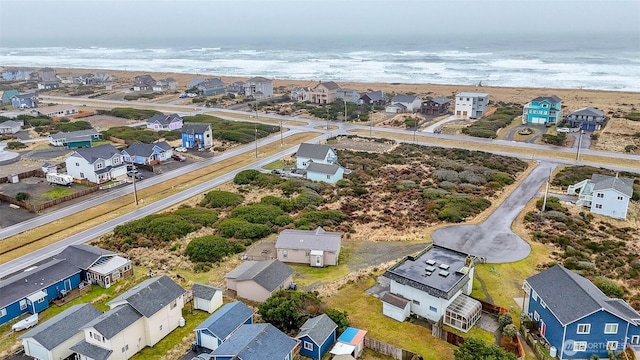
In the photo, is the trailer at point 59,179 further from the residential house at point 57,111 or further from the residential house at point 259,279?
the residential house at point 57,111

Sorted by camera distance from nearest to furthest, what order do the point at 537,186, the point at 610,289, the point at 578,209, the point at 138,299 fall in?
the point at 138,299 < the point at 610,289 < the point at 578,209 < the point at 537,186

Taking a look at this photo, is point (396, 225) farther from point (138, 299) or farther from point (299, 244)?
point (138, 299)

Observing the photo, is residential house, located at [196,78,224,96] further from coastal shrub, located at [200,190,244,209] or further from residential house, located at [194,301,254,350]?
residential house, located at [194,301,254,350]

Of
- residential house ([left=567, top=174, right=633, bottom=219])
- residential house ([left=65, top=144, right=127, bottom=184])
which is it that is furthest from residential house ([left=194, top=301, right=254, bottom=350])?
residential house ([left=567, top=174, right=633, bottom=219])

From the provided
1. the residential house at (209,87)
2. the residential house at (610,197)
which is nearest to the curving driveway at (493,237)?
the residential house at (610,197)

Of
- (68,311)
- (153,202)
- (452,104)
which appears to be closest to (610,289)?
(68,311)

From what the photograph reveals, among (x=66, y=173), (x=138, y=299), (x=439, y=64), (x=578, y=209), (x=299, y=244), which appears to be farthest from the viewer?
(x=439, y=64)
